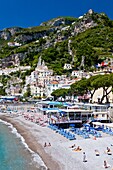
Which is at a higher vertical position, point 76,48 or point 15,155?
point 76,48

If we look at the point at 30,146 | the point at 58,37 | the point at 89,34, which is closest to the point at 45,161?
the point at 30,146

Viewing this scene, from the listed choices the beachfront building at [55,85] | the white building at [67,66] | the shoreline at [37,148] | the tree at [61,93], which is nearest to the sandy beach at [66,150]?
the shoreline at [37,148]

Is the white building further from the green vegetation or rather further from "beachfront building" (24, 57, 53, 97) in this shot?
the green vegetation

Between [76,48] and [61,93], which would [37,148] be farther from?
[76,48]

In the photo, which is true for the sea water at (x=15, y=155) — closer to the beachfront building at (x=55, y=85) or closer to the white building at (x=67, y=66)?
the beachfront building at (x=55, y=85)

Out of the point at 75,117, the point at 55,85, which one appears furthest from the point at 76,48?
the point at 75,117

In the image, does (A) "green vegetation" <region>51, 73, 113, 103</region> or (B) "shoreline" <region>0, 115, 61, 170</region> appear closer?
(B) "shoreline" <region>0, 115, 61, 170</region>

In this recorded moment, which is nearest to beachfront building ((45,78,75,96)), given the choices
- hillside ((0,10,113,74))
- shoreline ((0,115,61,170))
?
hillside ((0,10,113,74))
